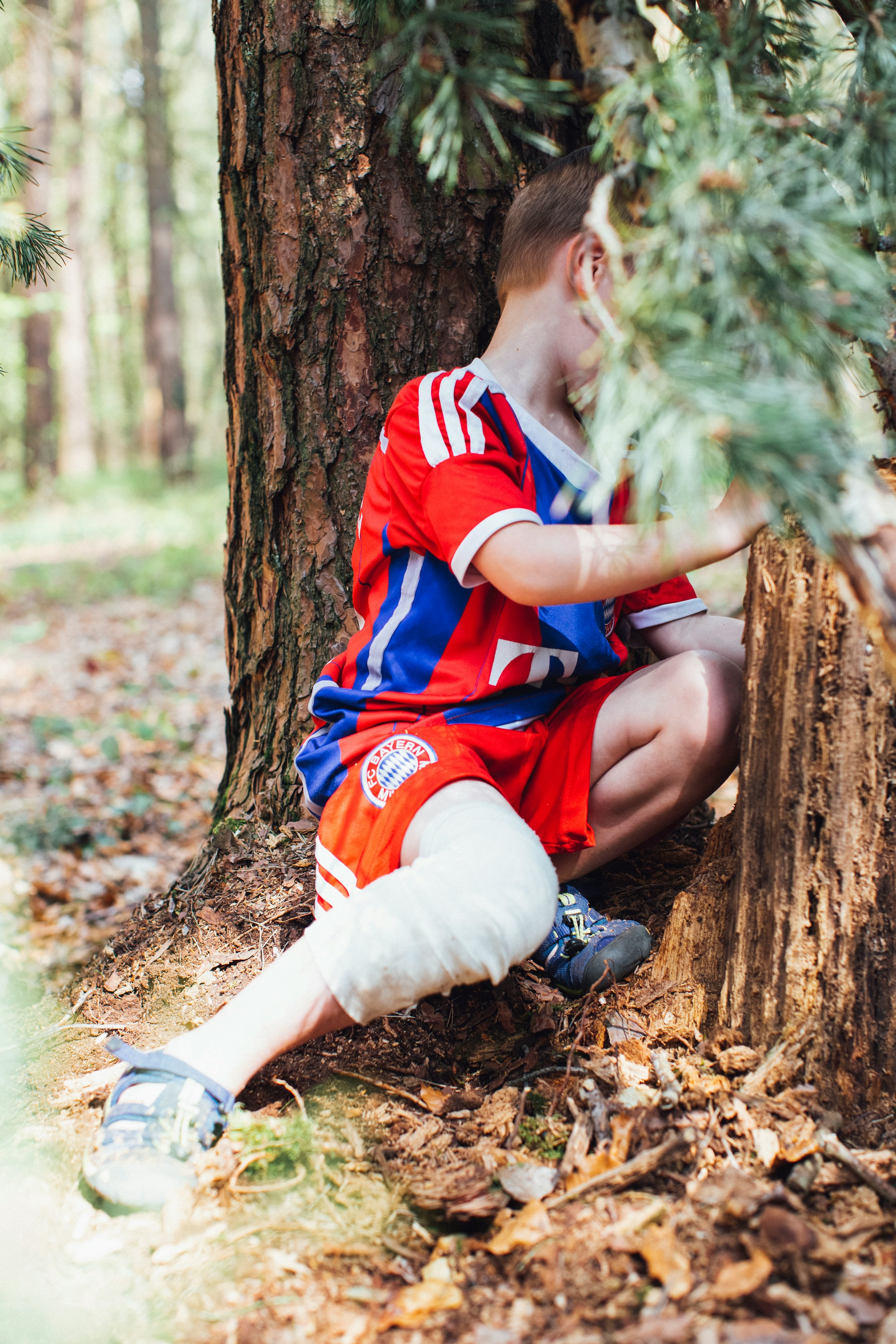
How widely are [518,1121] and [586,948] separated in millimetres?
393

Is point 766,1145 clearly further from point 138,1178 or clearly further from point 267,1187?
point 138,1178

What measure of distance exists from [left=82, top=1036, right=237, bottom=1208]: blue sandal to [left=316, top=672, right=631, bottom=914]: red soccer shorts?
0.40 metres

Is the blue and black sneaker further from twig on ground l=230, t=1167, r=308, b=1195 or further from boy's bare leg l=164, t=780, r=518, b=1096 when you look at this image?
twig on ground l=230, t=1167, r=308, b=1195

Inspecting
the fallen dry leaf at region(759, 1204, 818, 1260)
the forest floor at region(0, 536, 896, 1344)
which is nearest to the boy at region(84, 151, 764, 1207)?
the forest floor at region(0, 536, 896, 1344)

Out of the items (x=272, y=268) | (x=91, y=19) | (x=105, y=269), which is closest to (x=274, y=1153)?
(x=272, y=268)

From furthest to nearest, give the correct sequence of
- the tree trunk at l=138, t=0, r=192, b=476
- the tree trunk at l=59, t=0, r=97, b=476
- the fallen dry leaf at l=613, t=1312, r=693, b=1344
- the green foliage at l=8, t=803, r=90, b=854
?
1. the tree trunk at l=59, t=0, r=97, b=476
2. the tree trunk at l=138, t=0, r=192, b=476
3. the green foliage at l=8, t=803, r=90, b=854
4. the fallen dry leaf at l=613, t=1312, r=693, b=1344

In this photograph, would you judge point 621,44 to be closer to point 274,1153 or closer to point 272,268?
point 272,268

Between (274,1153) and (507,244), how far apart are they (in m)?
1.76

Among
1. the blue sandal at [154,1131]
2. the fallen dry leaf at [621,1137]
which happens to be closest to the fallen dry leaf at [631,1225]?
the fallen dry leaf at [621,1137]

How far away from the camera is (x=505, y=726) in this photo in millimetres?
1825

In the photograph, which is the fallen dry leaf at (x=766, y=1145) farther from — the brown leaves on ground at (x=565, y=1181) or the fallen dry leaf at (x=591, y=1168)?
the fallen dry leaf at (x=591, y=1168)

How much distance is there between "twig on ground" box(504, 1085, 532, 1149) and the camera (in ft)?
4.72

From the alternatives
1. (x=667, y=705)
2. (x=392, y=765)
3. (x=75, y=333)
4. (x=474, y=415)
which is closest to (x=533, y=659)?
(x=667, y=705)

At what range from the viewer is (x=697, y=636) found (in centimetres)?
206
